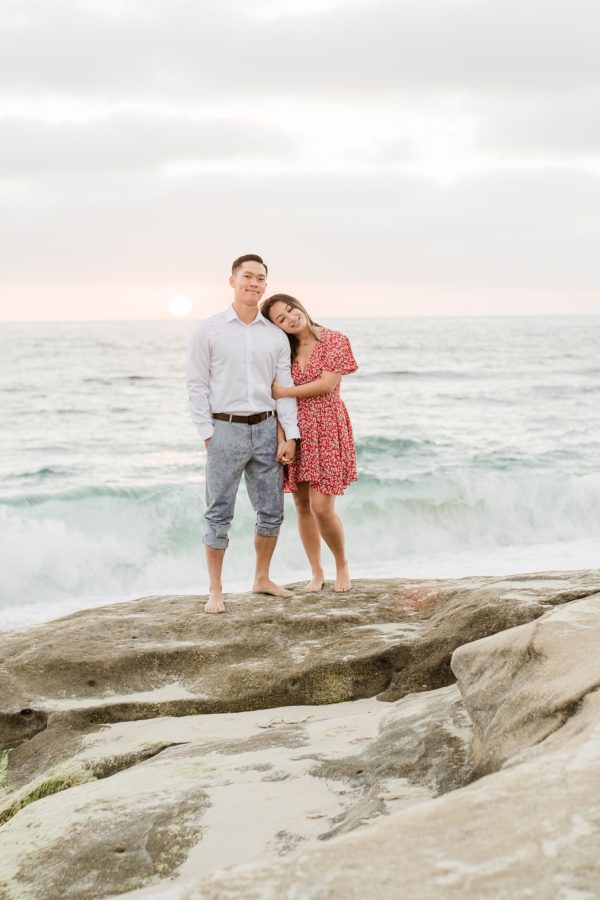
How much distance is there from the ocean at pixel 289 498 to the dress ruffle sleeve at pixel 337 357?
4785 millimetres

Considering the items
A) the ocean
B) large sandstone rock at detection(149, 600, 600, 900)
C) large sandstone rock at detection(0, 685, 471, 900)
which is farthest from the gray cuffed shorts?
the ocean

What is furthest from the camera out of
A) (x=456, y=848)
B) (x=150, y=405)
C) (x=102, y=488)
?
(x=150, y=405)

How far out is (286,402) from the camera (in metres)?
5.35

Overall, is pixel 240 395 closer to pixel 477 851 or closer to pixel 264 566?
pixel 264 566

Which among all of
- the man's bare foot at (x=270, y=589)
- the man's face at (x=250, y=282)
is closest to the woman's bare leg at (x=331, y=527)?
the man's bare foot at (x=270, y=589)

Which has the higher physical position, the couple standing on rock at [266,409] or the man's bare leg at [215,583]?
the couple standing on rock at [266,409]

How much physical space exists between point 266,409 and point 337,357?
21.7 inches

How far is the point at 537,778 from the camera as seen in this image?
6.44 ft

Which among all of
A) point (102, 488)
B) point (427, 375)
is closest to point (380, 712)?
point (102, 488)

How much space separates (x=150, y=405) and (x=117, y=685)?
2040cm

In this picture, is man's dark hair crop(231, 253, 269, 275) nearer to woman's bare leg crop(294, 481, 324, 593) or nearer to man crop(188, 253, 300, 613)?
man crop(188, 253, 300, 613)

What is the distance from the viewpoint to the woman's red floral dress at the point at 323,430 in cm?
536

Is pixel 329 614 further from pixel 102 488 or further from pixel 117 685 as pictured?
pixel 102 488

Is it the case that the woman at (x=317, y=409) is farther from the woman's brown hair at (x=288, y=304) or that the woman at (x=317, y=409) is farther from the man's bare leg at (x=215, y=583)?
the man's bare leg at (x=215, y=583)
